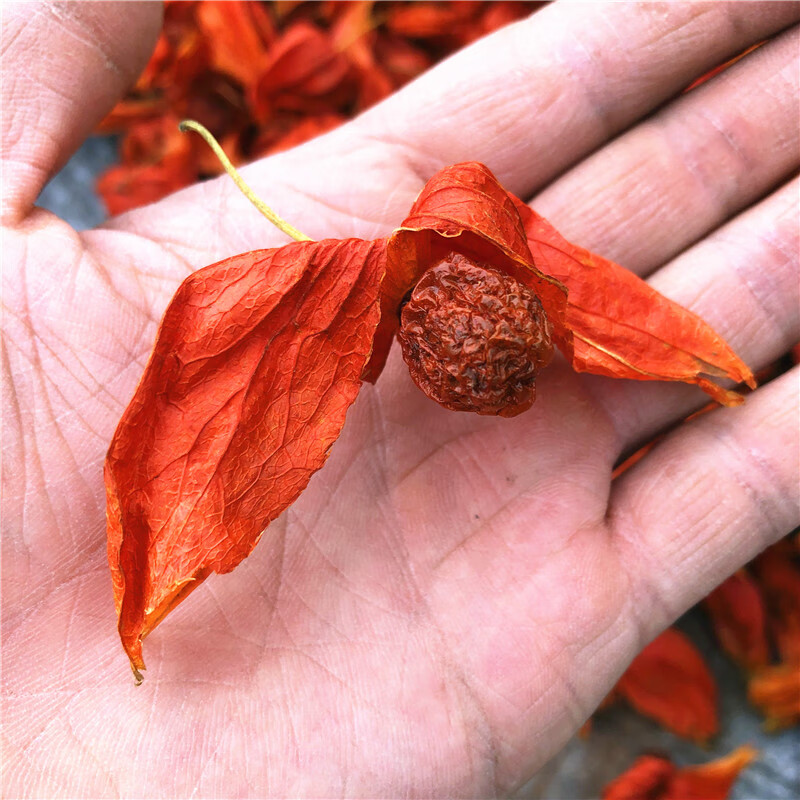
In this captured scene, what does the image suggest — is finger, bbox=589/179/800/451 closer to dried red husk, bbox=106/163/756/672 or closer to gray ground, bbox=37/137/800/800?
dried red husk, bbox=106/163/756/672

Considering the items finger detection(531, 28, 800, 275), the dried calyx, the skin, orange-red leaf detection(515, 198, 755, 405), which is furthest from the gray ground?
the dried calyx

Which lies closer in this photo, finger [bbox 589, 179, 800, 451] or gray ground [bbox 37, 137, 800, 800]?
finger [bbox 589, 179, 800, 451]

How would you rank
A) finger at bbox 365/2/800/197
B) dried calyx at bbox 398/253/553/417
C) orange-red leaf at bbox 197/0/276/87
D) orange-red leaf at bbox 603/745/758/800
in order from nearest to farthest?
dried calyx at bbox 398/253/553/417
finger at bbox 365/2/800/197
orange-red leaf at bbox 603/745/758/800
orange-red leaf at bbox 197/0/276/87

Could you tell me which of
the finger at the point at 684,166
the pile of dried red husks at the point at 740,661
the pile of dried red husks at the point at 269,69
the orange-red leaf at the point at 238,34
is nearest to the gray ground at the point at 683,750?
the pile of dried red husks at the point at 740,661

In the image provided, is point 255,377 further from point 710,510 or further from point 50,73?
point 710,510

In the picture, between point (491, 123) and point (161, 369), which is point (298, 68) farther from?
point (161, 369)

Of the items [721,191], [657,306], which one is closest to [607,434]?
[657,306]

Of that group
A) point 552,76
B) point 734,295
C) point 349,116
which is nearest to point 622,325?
point 734,295

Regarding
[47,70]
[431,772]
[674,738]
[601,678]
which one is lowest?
[674,738]
